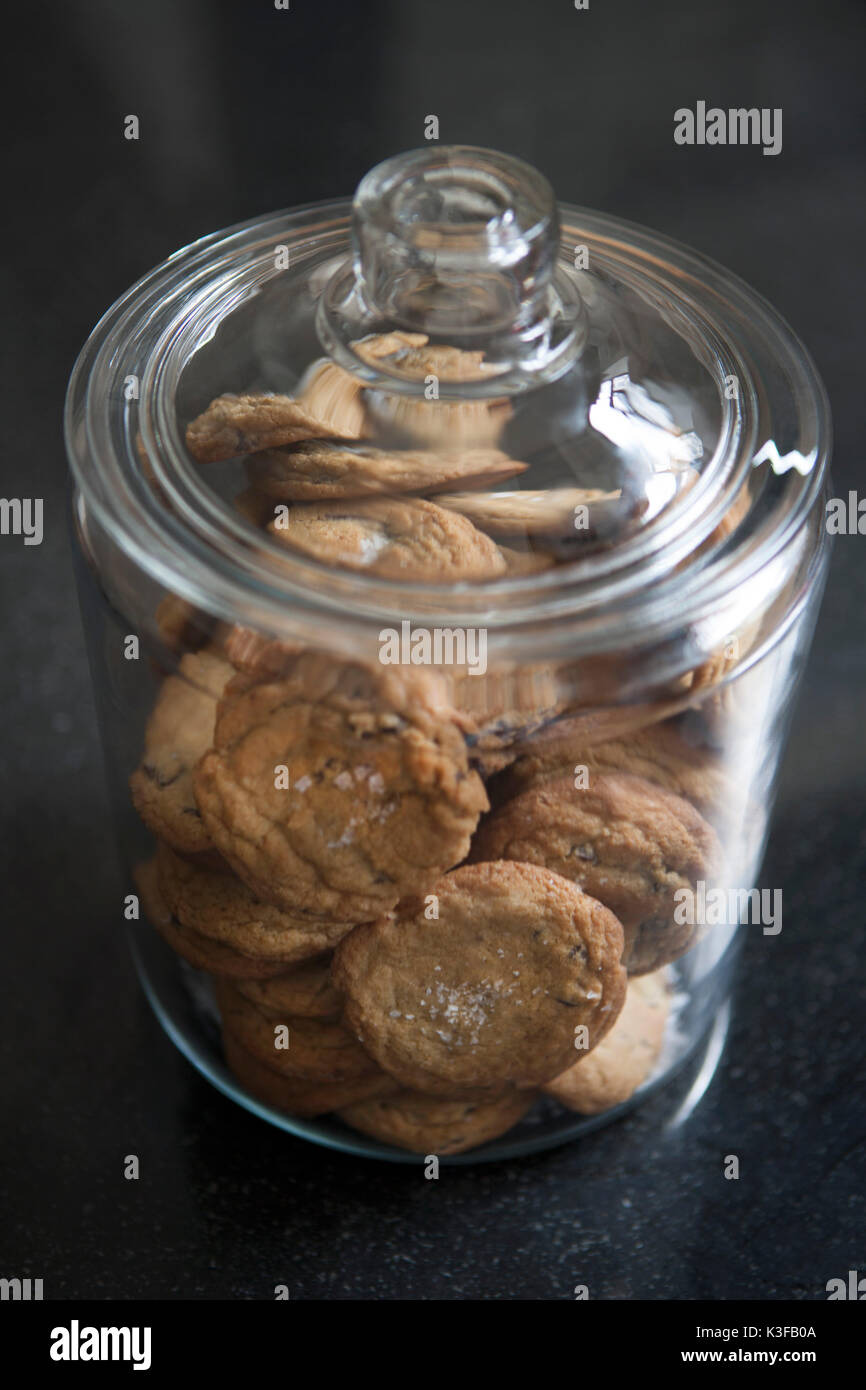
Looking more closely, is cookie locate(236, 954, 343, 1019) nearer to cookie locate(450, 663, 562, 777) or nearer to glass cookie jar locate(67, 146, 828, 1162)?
glass cookie jar locate(67, 146, 828, 1162)

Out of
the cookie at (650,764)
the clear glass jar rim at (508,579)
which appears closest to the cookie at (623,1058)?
the cookie at (650,764)

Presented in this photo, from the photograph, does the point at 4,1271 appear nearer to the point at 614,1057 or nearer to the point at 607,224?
the point at 614,1057

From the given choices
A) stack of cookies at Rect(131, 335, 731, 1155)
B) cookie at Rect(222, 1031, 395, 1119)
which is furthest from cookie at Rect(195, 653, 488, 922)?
cookie at Rect(222, 1031, 395, 1119)

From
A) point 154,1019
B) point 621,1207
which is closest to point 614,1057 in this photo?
point 621,1207

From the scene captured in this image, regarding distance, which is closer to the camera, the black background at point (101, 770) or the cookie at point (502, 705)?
the cookie at point (502, 705)

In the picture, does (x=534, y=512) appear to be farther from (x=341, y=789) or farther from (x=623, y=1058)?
(x=623, y=1058)

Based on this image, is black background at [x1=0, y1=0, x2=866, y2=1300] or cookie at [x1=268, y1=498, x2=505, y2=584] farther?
black background at [x1=0, y1=0, x2=866, y2=1300]

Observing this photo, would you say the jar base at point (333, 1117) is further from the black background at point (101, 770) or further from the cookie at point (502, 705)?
the cookie at point (502, 705)
